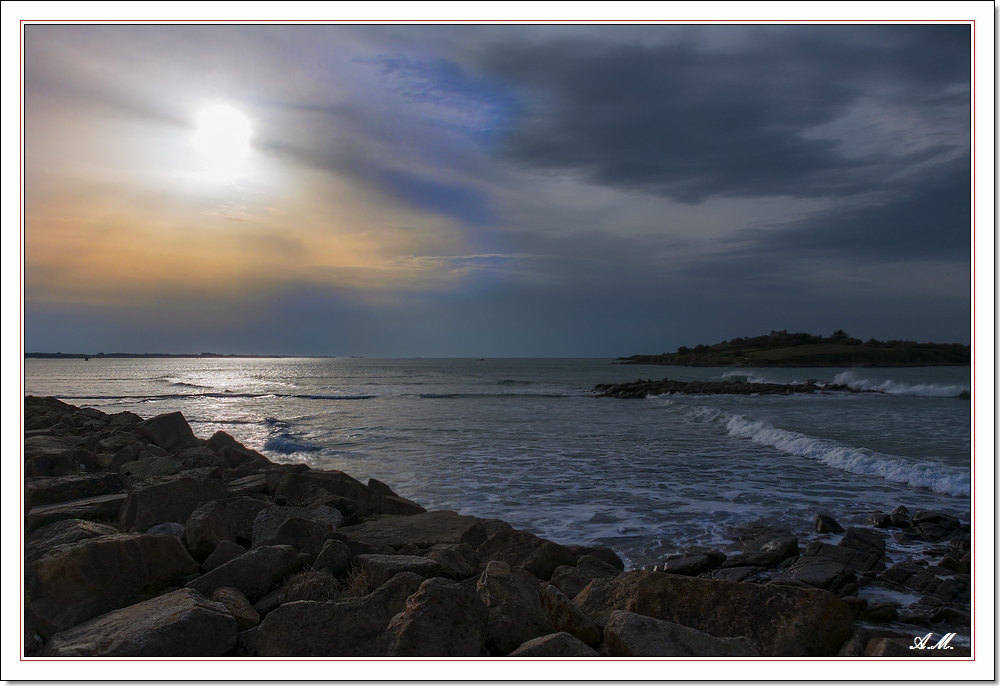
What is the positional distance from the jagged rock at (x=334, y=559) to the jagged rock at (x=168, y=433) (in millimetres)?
6963

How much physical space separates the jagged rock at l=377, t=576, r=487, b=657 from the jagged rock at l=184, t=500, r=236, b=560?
2316 mm

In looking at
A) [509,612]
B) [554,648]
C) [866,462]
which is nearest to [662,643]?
[554,648]

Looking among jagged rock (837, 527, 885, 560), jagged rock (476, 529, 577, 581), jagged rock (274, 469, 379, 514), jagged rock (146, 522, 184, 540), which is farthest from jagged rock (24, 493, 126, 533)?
jagged rock (837, 527, 885, 560)

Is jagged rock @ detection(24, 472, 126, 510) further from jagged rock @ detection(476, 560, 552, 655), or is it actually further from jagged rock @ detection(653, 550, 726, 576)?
jagged rock @ detection(653, 550, 726, 576)

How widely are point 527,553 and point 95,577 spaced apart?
3447 millimetres

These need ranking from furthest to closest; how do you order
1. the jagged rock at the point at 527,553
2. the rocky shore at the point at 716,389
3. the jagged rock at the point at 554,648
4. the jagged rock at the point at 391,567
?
the rocky shore at the point at 716,389 < the jagged rock at the point at 527,553 < the jagged rock at the point at 391,567 < the jagged rock at the point at 554,648

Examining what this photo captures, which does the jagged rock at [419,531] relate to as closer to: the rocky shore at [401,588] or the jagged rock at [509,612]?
the rocky shore at [401,588]

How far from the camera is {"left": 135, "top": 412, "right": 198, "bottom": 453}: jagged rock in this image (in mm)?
10016

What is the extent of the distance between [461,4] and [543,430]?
16.2m

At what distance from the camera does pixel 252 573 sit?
3.90 metres

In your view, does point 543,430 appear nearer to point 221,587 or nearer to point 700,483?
point 700,483

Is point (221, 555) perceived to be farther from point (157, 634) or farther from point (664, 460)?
point (664, 460)

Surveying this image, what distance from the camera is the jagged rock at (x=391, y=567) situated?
3.98m

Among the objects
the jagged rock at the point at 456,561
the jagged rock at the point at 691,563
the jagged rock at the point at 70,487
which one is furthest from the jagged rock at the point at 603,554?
the jagged rock at the point at 70,487
